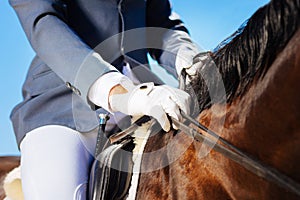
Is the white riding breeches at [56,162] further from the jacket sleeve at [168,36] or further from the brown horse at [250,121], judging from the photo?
the jacket sleeve at [168,36]

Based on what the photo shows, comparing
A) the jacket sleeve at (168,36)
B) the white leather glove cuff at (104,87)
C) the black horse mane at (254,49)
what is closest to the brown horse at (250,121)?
the black horse mane at (254,49)

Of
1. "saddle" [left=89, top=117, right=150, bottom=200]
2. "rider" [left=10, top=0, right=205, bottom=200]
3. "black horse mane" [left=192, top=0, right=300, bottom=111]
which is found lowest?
"saddle" [left=89, top=117, right=150, bottom=200]

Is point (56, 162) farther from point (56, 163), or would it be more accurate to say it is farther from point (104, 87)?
point (104, 87)

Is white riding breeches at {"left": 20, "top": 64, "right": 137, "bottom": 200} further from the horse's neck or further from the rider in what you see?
the horse's neck

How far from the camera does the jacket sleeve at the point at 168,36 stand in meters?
1.06

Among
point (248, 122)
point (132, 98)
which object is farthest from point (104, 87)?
point (248, 122)

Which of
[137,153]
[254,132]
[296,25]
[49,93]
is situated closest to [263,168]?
[254,132]

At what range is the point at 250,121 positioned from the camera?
567 millimetres

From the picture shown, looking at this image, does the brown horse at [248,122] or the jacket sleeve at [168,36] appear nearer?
the brown horse at [248,122]

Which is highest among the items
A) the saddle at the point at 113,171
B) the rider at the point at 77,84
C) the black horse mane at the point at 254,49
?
the black horse mane at the point at 254,49

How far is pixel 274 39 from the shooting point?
0.53 meters

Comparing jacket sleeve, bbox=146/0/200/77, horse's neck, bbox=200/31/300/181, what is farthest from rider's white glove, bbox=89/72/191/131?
jacket sleeve, bbox=146/0/200/77

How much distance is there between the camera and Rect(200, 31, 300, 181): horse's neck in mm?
494

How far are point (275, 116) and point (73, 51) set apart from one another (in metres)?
0.41
